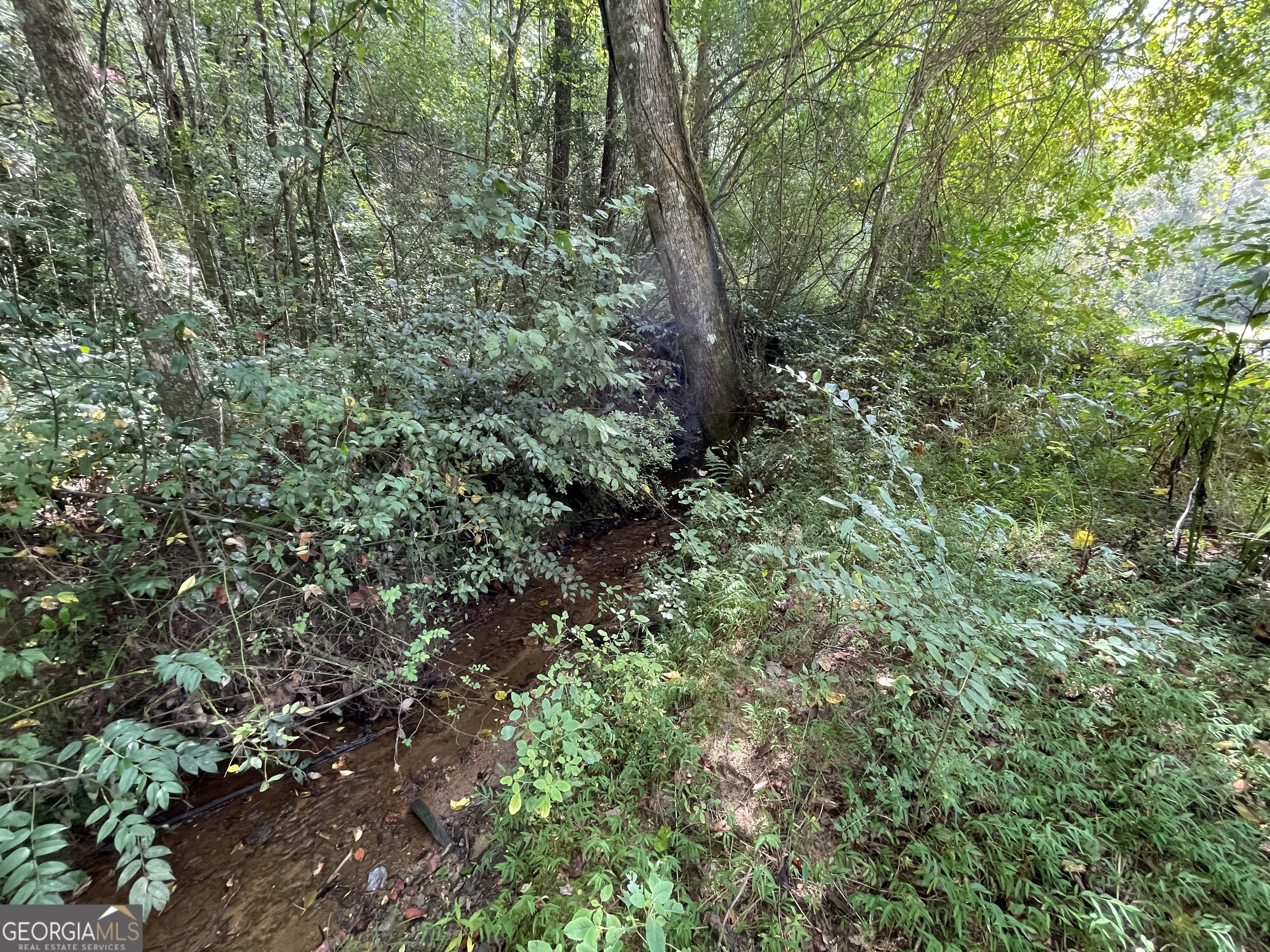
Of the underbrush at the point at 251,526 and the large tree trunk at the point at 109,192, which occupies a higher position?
the large tree trunk at the point at 109,192

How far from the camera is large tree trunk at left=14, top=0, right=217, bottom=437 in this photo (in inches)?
93.0

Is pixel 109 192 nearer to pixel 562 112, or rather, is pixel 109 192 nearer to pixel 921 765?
pixel 562 112

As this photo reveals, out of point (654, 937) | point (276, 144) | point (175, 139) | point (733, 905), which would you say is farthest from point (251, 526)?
point (276, 144)

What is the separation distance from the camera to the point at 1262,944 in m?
1.24

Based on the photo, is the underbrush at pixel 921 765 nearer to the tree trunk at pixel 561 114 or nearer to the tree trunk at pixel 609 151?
the tree trunk at pixel 561 114

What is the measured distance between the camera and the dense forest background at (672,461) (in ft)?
5.20

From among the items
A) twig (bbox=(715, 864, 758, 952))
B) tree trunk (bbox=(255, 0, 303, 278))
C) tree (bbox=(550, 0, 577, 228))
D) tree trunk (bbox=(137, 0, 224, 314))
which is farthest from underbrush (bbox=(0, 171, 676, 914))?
tree (bbox=(550, 0, 577, 228))

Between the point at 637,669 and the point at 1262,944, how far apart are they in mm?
2055

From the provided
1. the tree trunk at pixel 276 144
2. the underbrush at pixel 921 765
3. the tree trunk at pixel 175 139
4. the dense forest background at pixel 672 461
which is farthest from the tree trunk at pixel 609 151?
the underbrush at pixel 921 765

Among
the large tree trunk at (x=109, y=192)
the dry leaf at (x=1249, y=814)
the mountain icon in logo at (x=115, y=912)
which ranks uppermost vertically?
the large tree trunk at (x=109, y=192)

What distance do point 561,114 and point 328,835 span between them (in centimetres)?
679

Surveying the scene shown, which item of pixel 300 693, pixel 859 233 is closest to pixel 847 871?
pixel 300 693

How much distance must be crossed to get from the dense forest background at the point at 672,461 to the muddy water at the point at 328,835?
0.10m

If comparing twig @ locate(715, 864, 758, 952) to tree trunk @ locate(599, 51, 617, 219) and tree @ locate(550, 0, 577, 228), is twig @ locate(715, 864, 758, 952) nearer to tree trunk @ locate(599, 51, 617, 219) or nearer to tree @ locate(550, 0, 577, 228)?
tree @ locate(550, 0, 577, 228)
